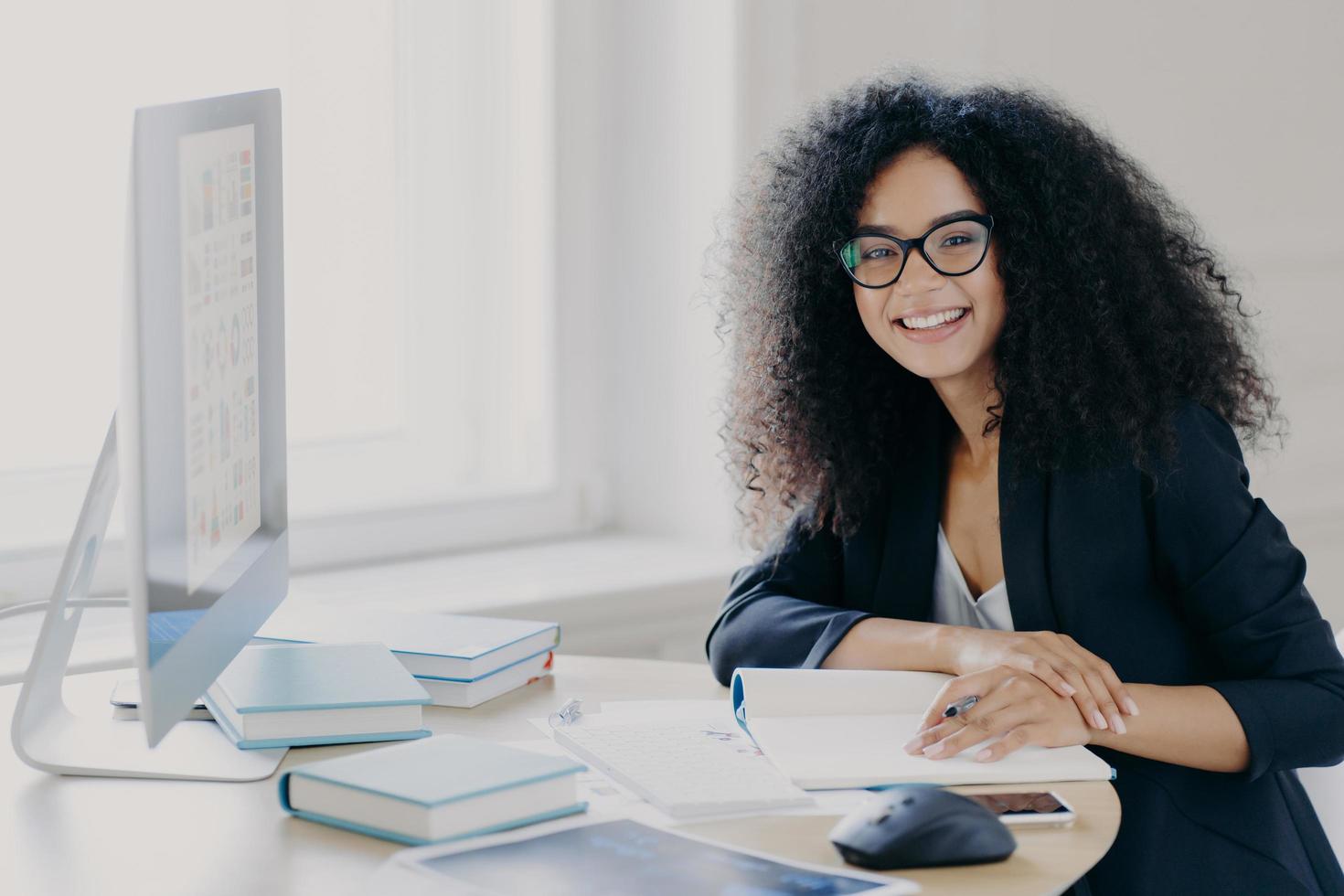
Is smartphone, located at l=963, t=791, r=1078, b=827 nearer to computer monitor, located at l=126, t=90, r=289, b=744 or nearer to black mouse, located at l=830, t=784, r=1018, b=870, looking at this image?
black mouse, located at l=830, t=784, r=1018, b=870

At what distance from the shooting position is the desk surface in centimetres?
98

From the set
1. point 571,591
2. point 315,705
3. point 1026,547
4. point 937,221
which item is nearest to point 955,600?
point 1026,547

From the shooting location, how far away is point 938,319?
1.58m

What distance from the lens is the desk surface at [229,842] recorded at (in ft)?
3.21

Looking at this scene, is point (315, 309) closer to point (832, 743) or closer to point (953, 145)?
point (953, 145)

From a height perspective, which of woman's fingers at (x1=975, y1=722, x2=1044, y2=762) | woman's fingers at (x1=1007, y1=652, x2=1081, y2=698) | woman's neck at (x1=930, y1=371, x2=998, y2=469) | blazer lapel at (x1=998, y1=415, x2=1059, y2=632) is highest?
woman's neck at (x1=930, y1=371, x2=998, y2=469)

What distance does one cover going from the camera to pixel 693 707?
1.40 meters

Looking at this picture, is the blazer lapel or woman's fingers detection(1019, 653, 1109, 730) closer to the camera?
woman's fingers detection(1019, 653, 1109, 730)

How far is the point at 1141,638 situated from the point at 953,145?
55 centimetres

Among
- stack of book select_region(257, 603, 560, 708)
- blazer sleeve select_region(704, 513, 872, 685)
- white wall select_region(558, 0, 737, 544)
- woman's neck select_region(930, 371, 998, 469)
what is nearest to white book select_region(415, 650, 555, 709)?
stack of book select_region(257, 603, 560, 708)

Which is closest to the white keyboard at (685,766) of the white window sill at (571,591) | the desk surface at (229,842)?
the desk surface at (229,842)

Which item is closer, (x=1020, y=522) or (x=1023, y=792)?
(x=1023, y=792)

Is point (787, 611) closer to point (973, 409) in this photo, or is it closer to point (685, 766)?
point (973, 409)

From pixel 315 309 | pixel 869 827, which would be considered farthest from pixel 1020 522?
pixel 315 309
